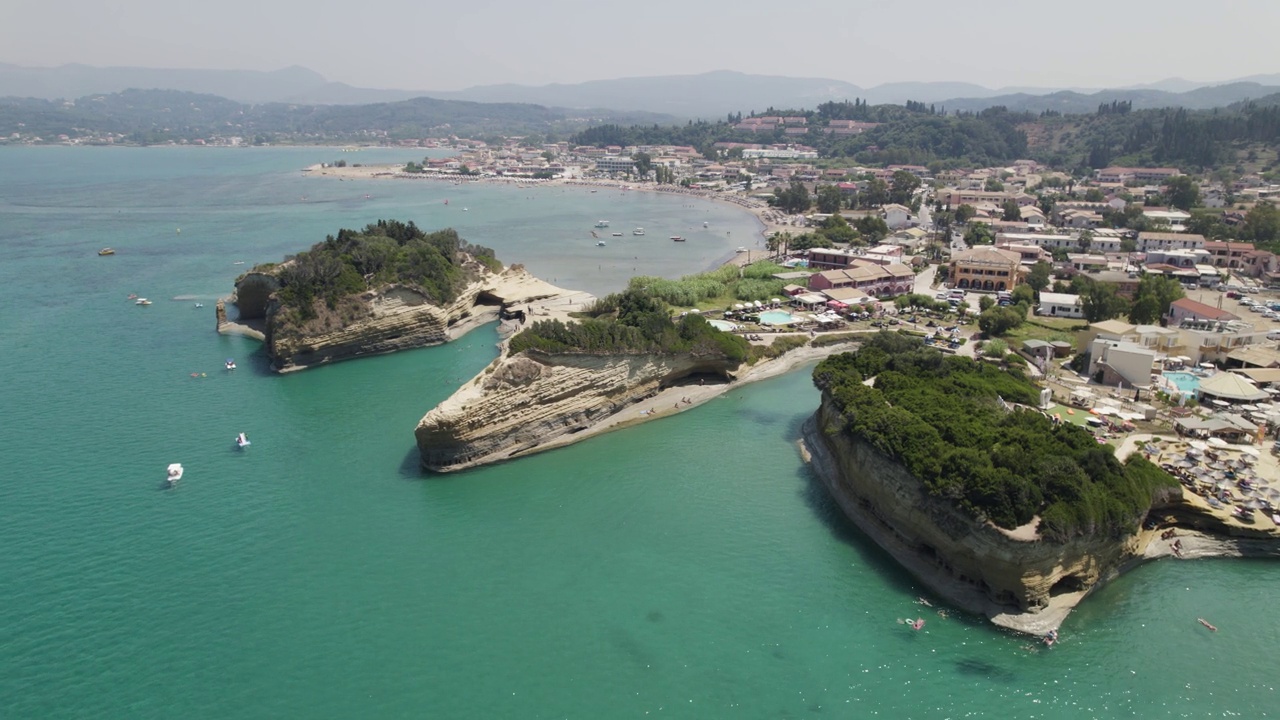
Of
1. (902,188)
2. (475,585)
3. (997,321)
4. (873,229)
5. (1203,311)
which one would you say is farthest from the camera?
(902,188)

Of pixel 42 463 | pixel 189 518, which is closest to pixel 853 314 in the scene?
pixel 189 518

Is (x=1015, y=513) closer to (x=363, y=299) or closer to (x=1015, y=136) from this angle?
(x=363, y=299)

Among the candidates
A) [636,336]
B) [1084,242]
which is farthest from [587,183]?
[636,336]

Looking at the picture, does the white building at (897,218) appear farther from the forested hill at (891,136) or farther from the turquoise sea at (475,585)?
the forested hill at (891,136)

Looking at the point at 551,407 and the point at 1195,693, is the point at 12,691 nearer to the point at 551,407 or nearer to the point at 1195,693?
the point at 551,407

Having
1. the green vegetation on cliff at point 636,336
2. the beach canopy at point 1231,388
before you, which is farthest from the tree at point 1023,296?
the green vegetation on cliff at point 636,336
